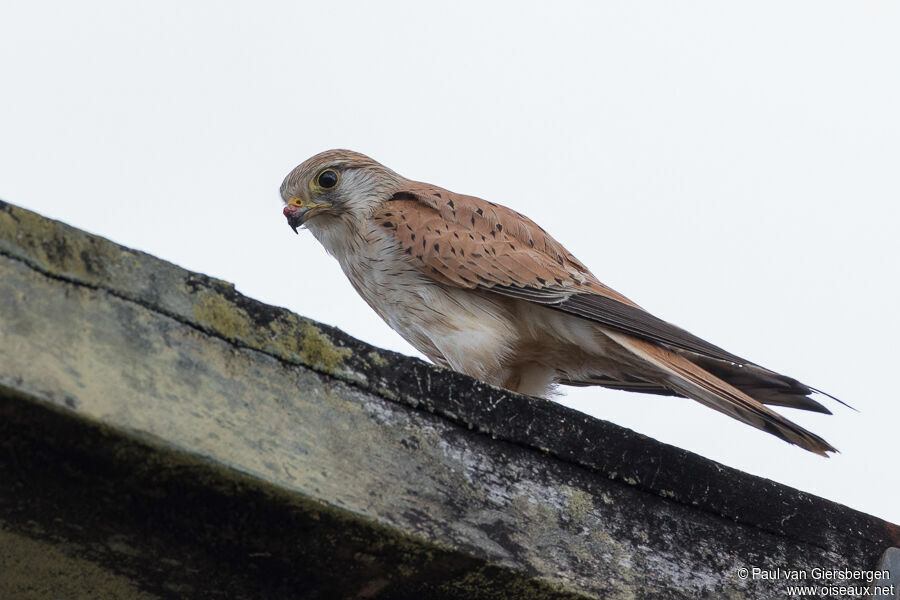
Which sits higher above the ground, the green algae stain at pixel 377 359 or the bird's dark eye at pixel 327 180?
the bird's dark eye at pixel 327 180

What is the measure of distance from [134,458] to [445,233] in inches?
127

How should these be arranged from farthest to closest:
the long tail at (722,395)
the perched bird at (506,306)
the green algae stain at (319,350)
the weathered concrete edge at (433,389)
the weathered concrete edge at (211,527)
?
the perched bird at (506,306)
the long tail at (722,395)
the green algae stain at (319,350)
the weathered concrete edge at (433,389)
the weathered concrete edge at (211,527)

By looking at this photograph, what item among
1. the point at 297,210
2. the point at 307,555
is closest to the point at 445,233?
the point at 297,210

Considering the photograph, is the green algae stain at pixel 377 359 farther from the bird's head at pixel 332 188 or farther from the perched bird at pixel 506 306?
the bird's head at pixel 332 188

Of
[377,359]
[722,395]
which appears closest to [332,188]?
[722,395]

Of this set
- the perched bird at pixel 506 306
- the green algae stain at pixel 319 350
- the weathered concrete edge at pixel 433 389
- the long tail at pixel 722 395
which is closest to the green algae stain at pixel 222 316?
the weathered concrete edge at pixel 433 389

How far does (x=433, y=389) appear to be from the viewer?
217cm

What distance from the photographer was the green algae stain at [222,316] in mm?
1988

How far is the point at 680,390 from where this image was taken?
432 centimetres

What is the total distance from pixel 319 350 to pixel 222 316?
0.20m

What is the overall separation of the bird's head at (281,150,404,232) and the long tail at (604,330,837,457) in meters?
Answer: 1.63

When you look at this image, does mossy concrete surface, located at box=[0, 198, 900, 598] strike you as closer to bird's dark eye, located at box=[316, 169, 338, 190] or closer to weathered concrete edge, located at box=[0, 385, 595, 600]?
weathered concrete edge, located at box=[0, 385, 595, 600]

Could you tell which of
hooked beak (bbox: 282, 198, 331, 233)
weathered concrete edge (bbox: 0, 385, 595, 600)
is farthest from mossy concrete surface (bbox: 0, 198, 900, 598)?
hooked beak (bbox: 282, 198, 331, 233)

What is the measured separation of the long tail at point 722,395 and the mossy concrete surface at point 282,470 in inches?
38.2
